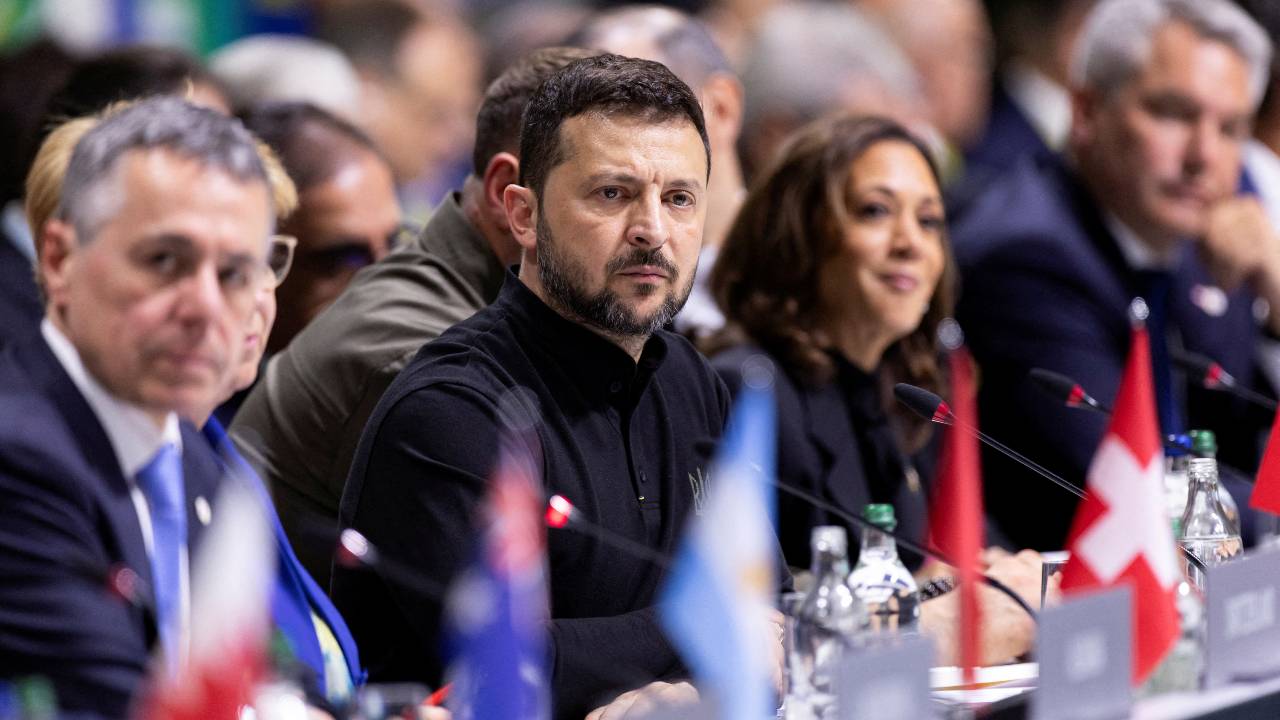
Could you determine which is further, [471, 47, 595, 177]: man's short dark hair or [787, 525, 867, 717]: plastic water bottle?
[471, 47, 595, 177]: man's short dark hair

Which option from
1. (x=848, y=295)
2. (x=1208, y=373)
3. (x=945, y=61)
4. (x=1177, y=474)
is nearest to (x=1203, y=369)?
(x=1208, y=373)

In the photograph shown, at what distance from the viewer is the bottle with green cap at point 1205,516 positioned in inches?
111

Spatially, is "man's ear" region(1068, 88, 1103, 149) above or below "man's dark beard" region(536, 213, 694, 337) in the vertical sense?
above

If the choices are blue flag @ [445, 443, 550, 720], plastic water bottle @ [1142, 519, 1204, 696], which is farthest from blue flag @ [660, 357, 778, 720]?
plastic water bottle @ [1142, 519, 1204, 696]

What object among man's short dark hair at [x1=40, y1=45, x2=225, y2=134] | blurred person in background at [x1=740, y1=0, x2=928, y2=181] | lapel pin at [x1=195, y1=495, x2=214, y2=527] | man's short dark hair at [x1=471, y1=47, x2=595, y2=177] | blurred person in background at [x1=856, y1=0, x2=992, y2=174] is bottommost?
lapel pin at [x1=195, y1=495, x2=214, y2=527]

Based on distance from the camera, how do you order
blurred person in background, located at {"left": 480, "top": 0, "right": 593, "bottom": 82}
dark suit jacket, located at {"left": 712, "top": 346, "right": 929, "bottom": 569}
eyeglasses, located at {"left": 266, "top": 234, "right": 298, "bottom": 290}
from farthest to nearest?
blurred person in background, located at {"left": 480, "top": 0, "right": 593, "bottom": 82} → dark suit jacket, located at {"left": 712, "top": 346, "right": 929, "bottom": 569} → eyeglasses, located at {"left": 266, "top": 234, "right": 298, "bottom": 290}

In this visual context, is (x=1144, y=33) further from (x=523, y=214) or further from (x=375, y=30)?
(x=375, y=30)

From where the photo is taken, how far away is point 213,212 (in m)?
1.88

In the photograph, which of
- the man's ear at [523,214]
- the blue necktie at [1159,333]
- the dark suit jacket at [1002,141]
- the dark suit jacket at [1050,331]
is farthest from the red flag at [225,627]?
the dark suit jacket at [1002,141]

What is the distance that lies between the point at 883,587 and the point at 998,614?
0.35m

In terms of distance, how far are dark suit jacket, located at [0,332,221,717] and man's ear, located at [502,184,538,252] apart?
2.99 ft

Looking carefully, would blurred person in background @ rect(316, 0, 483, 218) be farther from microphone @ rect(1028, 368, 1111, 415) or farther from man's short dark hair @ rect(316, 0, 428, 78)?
microphone @ rect(1028, 368, 1111, 415)

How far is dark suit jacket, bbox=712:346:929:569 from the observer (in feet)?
10.9

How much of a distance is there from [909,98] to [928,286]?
1960 millimetres
